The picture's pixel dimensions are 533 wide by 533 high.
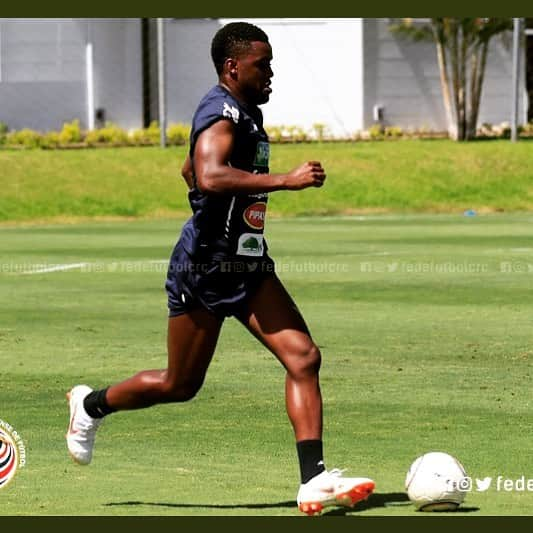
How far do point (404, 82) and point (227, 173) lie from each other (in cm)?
3702

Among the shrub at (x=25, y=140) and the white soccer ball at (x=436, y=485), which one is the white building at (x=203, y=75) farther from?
the white soccer ball at (x=436, y=485)

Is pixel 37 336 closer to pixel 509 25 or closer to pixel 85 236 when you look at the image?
pixel 85 236

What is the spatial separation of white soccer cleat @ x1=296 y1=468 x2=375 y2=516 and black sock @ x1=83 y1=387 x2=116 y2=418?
4.46ft

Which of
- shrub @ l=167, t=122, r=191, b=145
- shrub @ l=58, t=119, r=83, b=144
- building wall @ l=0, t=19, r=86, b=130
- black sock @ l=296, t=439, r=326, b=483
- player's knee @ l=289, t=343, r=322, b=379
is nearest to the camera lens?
black sock @ l=296, t=439, r=326, b=483

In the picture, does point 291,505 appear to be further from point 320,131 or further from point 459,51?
point 459,51

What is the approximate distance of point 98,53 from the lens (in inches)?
1646

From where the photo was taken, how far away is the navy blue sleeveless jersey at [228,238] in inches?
317

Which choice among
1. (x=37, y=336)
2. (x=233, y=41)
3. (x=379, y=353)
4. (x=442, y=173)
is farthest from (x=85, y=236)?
(x=233, y=41)

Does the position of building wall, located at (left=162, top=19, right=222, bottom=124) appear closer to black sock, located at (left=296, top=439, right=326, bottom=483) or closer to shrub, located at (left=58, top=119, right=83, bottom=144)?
shrub, located at (left=58, top=119, right=83, bottom=144)

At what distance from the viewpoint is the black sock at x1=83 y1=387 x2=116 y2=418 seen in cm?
866

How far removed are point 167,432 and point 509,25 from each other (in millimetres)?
33823

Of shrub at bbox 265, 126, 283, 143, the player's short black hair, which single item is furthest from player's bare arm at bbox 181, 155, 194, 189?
shrub at bbox 265, 126, 283, 143

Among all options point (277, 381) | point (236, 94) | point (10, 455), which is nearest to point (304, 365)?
point (236, 94)

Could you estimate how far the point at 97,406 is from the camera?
8680mm
